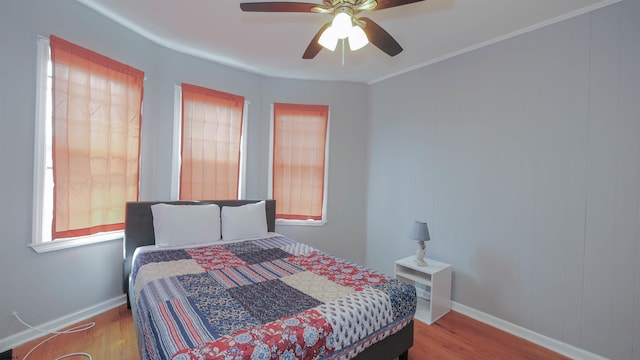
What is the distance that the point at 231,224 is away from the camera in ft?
9.48

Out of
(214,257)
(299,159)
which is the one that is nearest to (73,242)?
(214,257)

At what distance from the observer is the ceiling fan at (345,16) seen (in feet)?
4.74

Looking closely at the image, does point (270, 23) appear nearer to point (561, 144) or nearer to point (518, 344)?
point (561, 144)

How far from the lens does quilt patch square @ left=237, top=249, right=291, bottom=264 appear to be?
7.34 ft

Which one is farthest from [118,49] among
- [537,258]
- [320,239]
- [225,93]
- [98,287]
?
[537,258]

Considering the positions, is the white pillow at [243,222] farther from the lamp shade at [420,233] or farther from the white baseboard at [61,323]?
the lamp shade at [420,233]

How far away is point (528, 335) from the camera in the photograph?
7.39ft

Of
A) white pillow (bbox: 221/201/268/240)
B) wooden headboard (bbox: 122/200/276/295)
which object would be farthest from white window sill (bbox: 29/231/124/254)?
white pillow (bbox: 221/201/268/240)

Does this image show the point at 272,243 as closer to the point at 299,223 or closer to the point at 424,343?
the point at 299,223

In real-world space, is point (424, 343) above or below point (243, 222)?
below

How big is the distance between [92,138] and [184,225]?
41.2 inches

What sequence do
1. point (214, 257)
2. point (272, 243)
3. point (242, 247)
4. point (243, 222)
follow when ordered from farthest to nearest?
point (243, 222), point (272, 243), point (242, 247), point (214, 257)

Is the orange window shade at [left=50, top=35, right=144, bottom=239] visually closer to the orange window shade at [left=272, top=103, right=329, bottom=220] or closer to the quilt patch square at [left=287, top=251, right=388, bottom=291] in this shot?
the orange window shade at [left=272, top=103, right=329, bottom=220]

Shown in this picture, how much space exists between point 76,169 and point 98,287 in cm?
106
